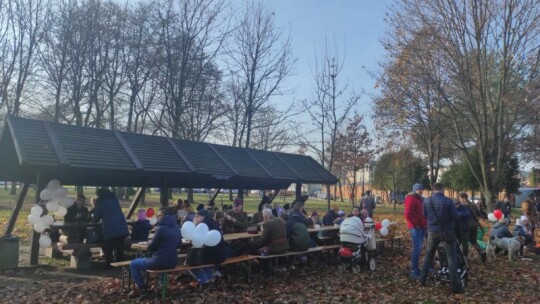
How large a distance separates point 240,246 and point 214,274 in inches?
49.4

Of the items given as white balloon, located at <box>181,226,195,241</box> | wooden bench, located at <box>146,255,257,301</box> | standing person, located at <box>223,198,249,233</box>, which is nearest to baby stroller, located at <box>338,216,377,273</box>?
wooden bench, located at <box>146,255,257,301</box>

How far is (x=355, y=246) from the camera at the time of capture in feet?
33.2

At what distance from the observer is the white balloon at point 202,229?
26.0ft

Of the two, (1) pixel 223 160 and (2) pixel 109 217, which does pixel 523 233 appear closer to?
(1) pixel 223 160

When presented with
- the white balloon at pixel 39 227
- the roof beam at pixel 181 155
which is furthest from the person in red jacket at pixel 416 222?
the white balloon at pixel 39 227

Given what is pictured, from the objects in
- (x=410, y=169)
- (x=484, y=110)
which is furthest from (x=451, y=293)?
(x=410, y=169)

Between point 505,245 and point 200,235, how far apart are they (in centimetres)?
842

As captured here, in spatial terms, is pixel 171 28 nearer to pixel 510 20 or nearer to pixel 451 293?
pixel 510 20

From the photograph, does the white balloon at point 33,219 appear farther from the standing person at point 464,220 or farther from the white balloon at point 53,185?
the standing person at point 464,220

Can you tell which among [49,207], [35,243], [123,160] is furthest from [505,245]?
[35,243]

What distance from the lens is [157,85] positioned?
2998 cm

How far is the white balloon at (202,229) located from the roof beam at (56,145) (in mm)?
3789

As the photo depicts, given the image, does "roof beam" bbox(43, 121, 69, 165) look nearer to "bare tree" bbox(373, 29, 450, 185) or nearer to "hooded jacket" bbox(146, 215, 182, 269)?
"hooded jacket" bbox(146, 215, 182, 269)

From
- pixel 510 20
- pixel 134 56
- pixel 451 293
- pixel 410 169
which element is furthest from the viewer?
pixel 410 169
